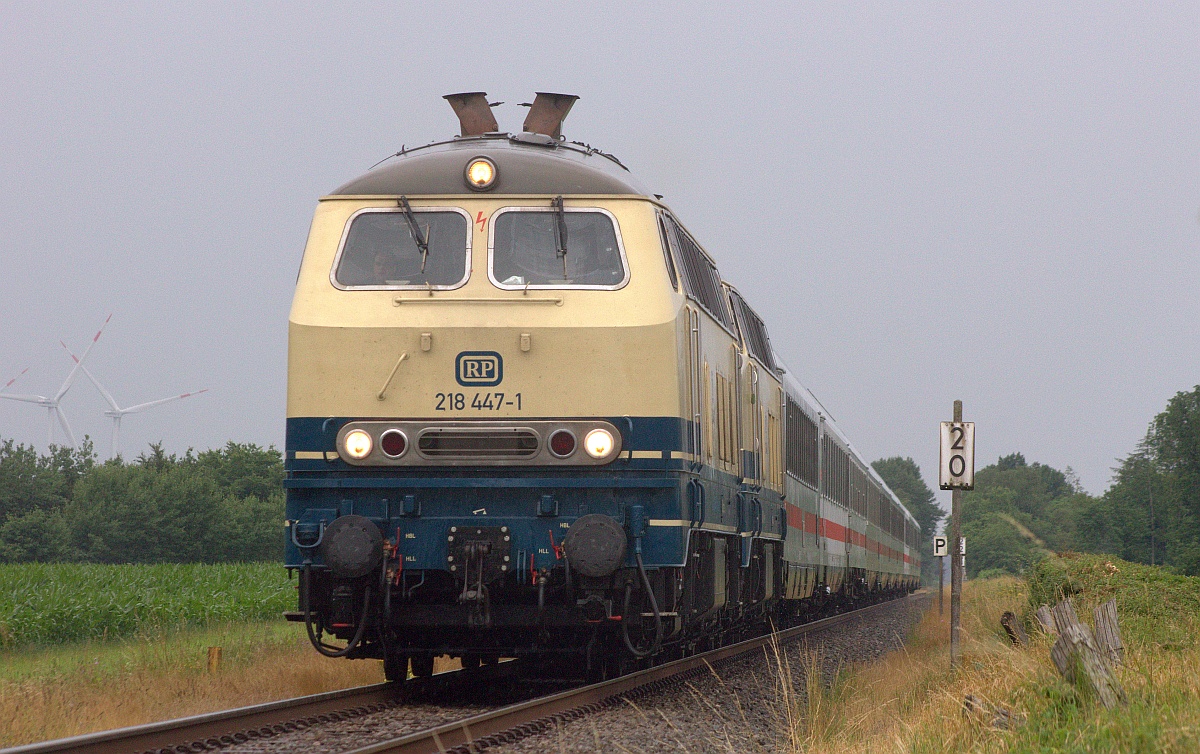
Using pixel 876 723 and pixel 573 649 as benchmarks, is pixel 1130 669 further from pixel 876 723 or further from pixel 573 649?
pixel 573 649

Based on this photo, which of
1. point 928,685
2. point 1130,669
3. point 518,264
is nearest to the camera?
point 1130,669

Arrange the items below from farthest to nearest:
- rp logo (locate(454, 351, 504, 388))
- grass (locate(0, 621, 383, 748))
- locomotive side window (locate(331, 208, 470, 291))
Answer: locomotive side window (locate(331, 208, 470, 291)) < rp logo (locate(454, 351, 504, 388)) < grass (locate(0, 621, 383, 748))

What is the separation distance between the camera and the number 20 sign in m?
13.8

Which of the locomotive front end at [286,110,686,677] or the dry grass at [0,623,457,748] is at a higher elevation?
the locomotive front end at [286,110,686,677]

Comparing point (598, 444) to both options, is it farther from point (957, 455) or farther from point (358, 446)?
point (957, 455)

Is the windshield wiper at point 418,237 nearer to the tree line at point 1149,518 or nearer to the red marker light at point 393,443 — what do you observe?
the red marker light at point 393,443

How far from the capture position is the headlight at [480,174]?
945 cm

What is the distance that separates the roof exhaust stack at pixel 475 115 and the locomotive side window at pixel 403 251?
5.76 ft

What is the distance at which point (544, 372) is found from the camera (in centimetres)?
891

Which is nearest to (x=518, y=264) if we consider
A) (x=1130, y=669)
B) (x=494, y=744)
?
(x=494, y=744)

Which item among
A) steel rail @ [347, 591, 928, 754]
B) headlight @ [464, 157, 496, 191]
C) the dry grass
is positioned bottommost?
the dry grass

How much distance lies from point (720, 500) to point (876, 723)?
233cm

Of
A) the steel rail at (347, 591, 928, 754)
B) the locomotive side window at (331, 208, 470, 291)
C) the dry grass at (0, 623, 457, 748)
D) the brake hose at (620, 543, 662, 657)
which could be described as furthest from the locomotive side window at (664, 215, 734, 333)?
the dry grass at (0, 623, 457, 748)

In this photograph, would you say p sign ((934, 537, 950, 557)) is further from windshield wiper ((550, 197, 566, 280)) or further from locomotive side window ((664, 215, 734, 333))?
windshield wiper ((550, 197, 566, 280))
